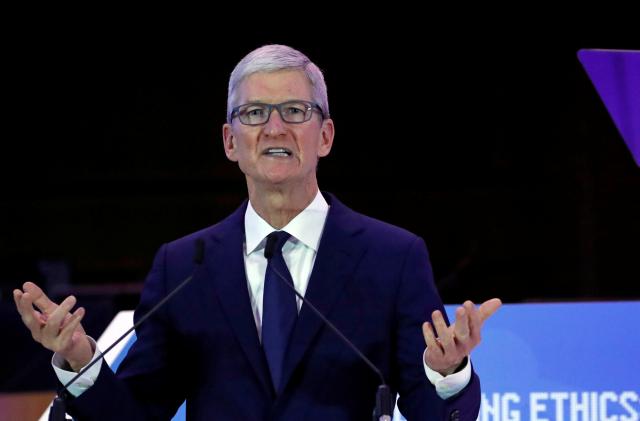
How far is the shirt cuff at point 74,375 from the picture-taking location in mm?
1705

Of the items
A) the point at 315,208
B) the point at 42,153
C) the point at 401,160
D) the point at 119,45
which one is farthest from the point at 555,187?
the point at 315,208

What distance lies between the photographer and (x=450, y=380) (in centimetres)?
164

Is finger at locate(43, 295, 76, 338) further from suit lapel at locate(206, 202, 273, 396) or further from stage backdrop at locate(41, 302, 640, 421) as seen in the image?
stage backdrop at locate(41, 302, 640, 421)

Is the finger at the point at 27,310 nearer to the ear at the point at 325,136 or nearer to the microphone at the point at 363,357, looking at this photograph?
the microphone at the point at 363,357

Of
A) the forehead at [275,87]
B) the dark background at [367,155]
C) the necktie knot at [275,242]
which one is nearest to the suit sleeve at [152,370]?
the necktie knot at [275,242]

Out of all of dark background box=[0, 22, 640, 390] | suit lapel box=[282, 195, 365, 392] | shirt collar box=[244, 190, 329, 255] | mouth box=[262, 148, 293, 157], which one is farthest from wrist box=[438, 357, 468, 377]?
dark background box=[0, 22, 640, 390]

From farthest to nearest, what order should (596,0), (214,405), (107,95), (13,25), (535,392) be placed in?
1. (107,95)
2. (13,25)
3. (596,0)
4. (535,392)
5. (214,405)

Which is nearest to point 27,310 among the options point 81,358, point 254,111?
point 81,358

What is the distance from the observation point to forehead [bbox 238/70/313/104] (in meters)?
1.85

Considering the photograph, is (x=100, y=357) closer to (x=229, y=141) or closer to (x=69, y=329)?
(x=69, y=329)

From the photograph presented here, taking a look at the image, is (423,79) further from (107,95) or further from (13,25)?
(13,25)

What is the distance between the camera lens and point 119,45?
4.70m

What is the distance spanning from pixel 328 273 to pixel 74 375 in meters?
0.45

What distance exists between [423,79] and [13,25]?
1796 mm
